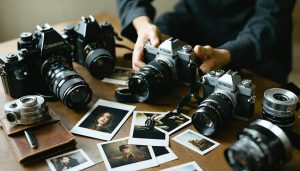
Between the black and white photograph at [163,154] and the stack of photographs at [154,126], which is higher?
the stack of photographs at [154,126]

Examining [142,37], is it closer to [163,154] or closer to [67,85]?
[67,85]

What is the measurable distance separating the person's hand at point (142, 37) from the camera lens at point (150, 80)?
0.30 ft

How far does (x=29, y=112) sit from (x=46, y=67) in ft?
0.67

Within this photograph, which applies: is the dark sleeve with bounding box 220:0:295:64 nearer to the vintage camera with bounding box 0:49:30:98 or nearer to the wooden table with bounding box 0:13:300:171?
the wooden table with bounding box 0:13:300:171

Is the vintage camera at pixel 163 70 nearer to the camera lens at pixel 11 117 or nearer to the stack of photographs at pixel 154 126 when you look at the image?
the stack of photographs at pixel 154 126

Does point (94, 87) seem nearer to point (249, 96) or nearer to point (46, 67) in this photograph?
point (46, 67)

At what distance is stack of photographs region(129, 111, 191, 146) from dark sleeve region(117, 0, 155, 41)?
47 cm

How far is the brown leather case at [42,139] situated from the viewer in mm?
1014

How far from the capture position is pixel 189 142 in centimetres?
108

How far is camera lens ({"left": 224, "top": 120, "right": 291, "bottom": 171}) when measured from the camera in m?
0.86

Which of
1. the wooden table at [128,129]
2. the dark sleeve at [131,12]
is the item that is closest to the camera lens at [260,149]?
the wooden table at [128,129]

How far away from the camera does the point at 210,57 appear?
128 centimetres

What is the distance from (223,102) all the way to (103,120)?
34 centimetres

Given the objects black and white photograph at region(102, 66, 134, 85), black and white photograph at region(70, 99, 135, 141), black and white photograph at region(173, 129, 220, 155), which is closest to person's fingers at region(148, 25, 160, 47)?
black and white photograph at region(102, 66, 134, 85)
